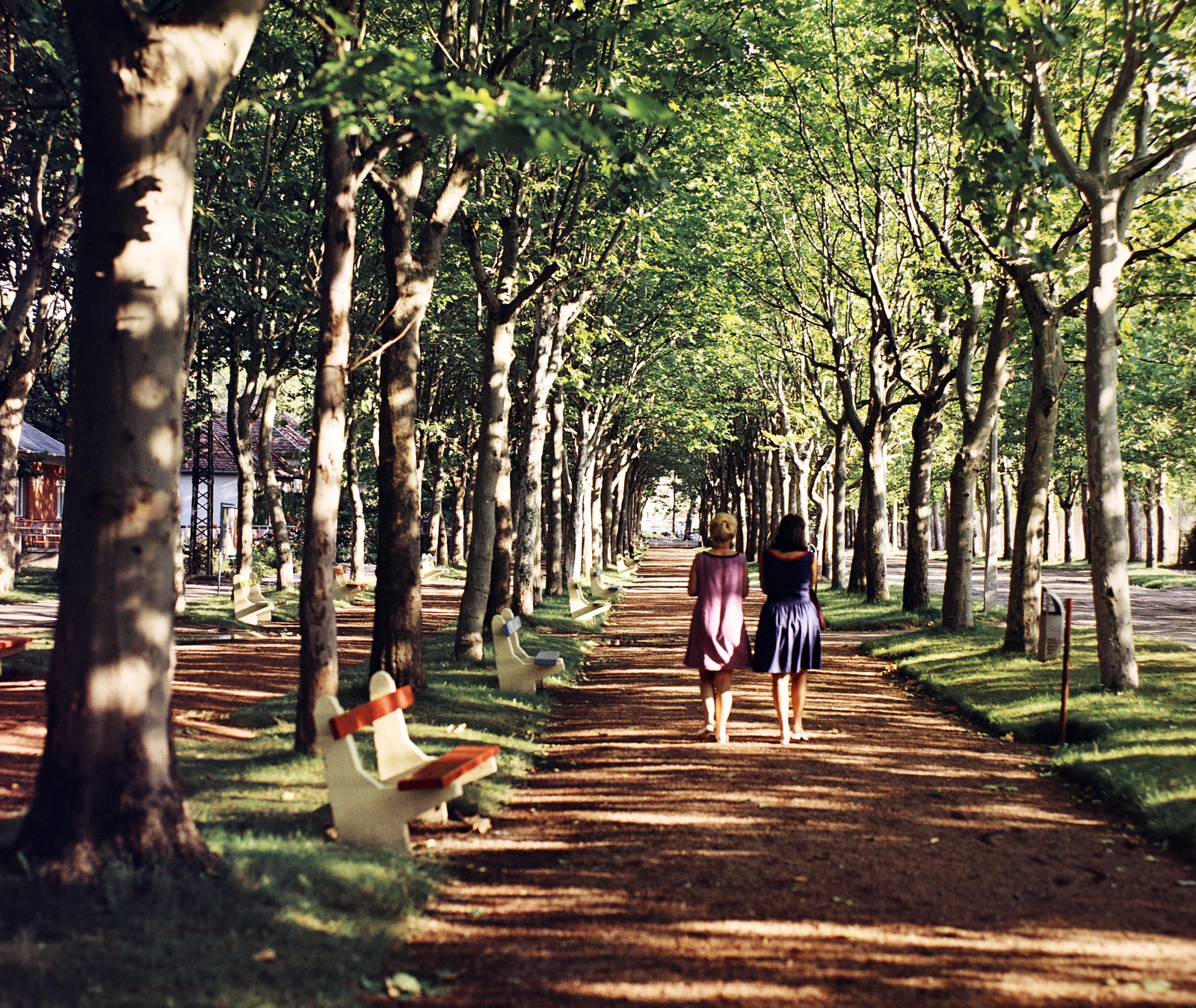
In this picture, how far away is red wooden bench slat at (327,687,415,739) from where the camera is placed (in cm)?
585

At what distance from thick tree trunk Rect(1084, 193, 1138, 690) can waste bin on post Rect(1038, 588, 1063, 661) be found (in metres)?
0.45

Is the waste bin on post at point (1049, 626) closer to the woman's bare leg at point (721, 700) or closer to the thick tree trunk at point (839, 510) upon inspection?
the woman's bare leg at point (721, 700)

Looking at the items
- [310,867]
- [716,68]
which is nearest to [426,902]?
[310,867]

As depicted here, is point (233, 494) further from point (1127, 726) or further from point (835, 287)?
point (1127, 726)

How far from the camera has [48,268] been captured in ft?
65.0

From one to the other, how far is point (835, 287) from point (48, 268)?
53.8ft

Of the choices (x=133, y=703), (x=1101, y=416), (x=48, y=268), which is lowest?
(x=133, y=703)

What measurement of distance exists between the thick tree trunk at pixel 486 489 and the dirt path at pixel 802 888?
15.0 feet

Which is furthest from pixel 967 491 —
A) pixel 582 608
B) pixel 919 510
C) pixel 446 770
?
pixel 446 770

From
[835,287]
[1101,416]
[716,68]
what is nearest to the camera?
[1101,416]

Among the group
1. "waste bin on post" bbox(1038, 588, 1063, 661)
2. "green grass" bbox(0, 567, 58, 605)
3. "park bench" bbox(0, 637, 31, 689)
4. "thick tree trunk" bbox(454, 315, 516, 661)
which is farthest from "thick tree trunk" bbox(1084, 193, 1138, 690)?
"green grass" bbox(0, 567, 58, 605)

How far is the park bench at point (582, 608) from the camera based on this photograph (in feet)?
62.4

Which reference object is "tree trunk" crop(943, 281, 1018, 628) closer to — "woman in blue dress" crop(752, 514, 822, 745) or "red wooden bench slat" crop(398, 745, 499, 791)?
"woman in blue dress" crop(752, 514, 822, 745)

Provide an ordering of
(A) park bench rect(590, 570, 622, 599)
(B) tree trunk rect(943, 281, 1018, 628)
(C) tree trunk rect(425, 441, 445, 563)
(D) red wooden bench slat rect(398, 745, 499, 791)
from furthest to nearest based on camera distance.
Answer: (C) tree trunk rect(425, 441, 445, 563) < (A) park bench rect(590, 570, 622, 599) < (B) tree trunk rect(943, 281, 1018, 628) < (D) red wooden bench slat rect(398, 745, 499, 791)
